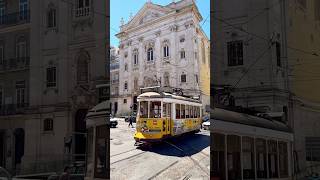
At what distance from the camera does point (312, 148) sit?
73.0 inches

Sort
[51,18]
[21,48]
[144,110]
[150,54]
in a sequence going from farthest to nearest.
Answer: [21,48] → [51,18] → [150,54] → [144,110]

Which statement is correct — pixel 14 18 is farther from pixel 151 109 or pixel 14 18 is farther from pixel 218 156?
pixel 218 156

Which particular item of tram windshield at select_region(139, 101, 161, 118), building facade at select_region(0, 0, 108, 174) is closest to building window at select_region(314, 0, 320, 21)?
tram windshield at select_region(139, 101, 161, 118)

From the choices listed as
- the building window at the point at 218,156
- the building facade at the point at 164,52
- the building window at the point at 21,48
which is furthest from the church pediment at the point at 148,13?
the building window at the point at 21,48

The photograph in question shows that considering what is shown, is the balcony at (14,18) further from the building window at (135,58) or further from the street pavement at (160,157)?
the street pavement at (160,157)

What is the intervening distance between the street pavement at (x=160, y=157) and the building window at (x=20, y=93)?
923 mm

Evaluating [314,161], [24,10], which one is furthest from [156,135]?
[24,10]

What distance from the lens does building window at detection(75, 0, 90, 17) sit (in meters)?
2.31

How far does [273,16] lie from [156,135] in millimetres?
800

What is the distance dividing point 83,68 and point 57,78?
23 cm

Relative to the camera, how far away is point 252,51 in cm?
172

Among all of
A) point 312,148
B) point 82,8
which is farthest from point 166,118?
point 82,8

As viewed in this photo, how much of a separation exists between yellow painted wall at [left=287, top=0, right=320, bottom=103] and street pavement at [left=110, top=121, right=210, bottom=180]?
0.52 metres

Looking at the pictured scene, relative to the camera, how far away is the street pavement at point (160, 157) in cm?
183
